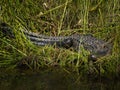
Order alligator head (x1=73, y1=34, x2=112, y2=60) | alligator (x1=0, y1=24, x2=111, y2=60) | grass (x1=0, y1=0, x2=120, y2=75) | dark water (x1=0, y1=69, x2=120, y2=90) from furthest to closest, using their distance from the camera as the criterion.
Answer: alligator (x1=0, y1=24, x2=111, y2=60), alligator head (x1=73, y1=34, x2=112, y2=60), grass (x1=0, y1=0, x2=120, y2=75), dark water (x1=0, y1=69, x2=120, y2=90)

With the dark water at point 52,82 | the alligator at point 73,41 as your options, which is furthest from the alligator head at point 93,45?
the dark water at point 52,82

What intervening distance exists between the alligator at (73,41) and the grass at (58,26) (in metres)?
0.10

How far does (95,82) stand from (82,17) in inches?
65.5

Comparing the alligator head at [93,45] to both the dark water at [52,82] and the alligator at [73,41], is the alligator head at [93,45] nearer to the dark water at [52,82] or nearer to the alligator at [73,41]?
the alligator at [73,41]

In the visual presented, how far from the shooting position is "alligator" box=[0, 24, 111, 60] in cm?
562

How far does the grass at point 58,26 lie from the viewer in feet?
16.7

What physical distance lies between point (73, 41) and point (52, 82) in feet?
4.46

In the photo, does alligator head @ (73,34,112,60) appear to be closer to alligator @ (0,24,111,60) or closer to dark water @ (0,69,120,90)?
alligator @ (0,24,111,60)

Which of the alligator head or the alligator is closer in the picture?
the alligator head

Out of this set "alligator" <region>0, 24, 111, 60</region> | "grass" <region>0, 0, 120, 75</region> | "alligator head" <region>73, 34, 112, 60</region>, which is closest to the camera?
"grass" <region>0, 0, 120, 75</region>

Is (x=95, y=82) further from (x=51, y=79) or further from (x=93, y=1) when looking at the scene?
(x=93, y=1)

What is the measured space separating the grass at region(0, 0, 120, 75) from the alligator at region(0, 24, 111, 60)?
0.10 m

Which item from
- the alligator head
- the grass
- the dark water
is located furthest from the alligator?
the dark water

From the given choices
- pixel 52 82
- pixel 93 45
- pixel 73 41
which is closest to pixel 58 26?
pixel 73 41
